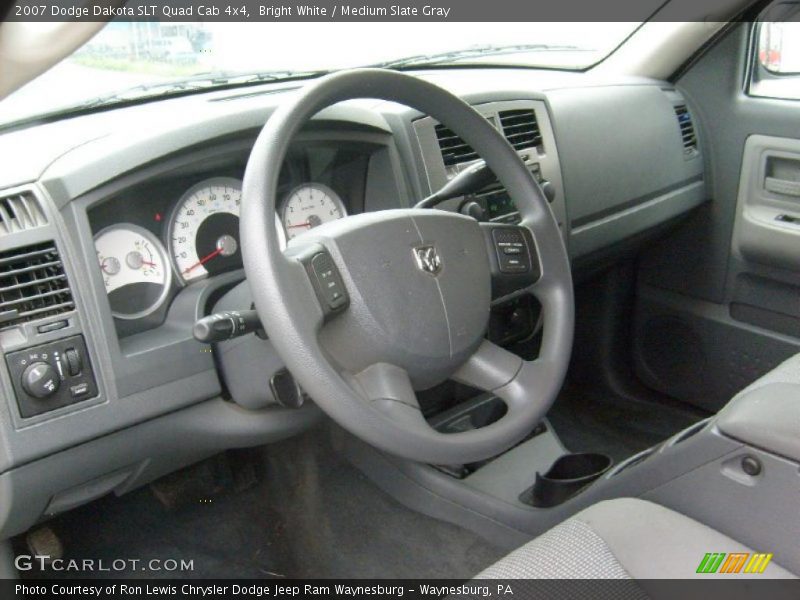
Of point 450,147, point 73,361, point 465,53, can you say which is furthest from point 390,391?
point 465,53

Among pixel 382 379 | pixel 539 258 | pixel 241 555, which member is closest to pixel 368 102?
pixel 539 258

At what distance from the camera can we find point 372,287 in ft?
3.84

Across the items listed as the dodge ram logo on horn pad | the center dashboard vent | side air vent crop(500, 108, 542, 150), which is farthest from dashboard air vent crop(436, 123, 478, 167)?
the dodge ram logo on horn pad

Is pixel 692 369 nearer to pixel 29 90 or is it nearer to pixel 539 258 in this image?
pixel 539 258

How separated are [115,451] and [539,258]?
2.66 ft

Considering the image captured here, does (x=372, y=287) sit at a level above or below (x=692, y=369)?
above

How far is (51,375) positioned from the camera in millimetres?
1228

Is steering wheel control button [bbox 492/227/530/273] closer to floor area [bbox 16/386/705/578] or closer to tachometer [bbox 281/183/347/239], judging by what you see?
tachometer [bbox 281/183/347/239]

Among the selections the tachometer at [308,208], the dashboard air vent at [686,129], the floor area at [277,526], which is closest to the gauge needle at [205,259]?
the tachometer at [308,208]

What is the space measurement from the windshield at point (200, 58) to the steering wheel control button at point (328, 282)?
50cm

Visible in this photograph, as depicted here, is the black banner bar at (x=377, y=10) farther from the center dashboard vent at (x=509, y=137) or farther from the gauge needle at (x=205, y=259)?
the gauge needle at (x=205, y=259)

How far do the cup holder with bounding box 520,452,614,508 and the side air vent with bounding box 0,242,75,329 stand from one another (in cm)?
107

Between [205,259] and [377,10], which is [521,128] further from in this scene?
[205,259]

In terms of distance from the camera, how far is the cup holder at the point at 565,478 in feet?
5.83
